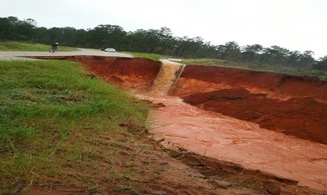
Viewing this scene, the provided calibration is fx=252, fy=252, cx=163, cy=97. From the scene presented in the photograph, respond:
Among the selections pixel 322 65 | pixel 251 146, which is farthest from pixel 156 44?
pixel 251 146

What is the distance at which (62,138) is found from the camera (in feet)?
12.4

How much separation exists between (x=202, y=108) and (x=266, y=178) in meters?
8.65

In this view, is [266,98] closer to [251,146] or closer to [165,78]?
[251,146]

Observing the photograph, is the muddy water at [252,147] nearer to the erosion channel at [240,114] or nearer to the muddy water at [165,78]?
the erosion channel at [240,114]

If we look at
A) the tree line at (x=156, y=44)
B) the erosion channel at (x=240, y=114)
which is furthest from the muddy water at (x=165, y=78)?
the tree line at (x=156, y=44)

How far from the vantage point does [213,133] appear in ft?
25.6

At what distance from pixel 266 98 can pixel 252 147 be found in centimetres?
625

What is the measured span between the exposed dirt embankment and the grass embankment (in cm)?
665

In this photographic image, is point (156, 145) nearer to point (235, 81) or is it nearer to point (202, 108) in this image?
point (202, 108)

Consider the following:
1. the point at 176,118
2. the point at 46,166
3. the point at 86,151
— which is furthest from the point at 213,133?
the point at 46,166

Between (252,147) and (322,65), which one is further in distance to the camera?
(322,65)

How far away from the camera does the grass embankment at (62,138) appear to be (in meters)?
2.76

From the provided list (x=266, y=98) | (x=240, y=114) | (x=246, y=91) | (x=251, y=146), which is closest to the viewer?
(x=251, y=146)

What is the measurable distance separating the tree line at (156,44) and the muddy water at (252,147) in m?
43.8
